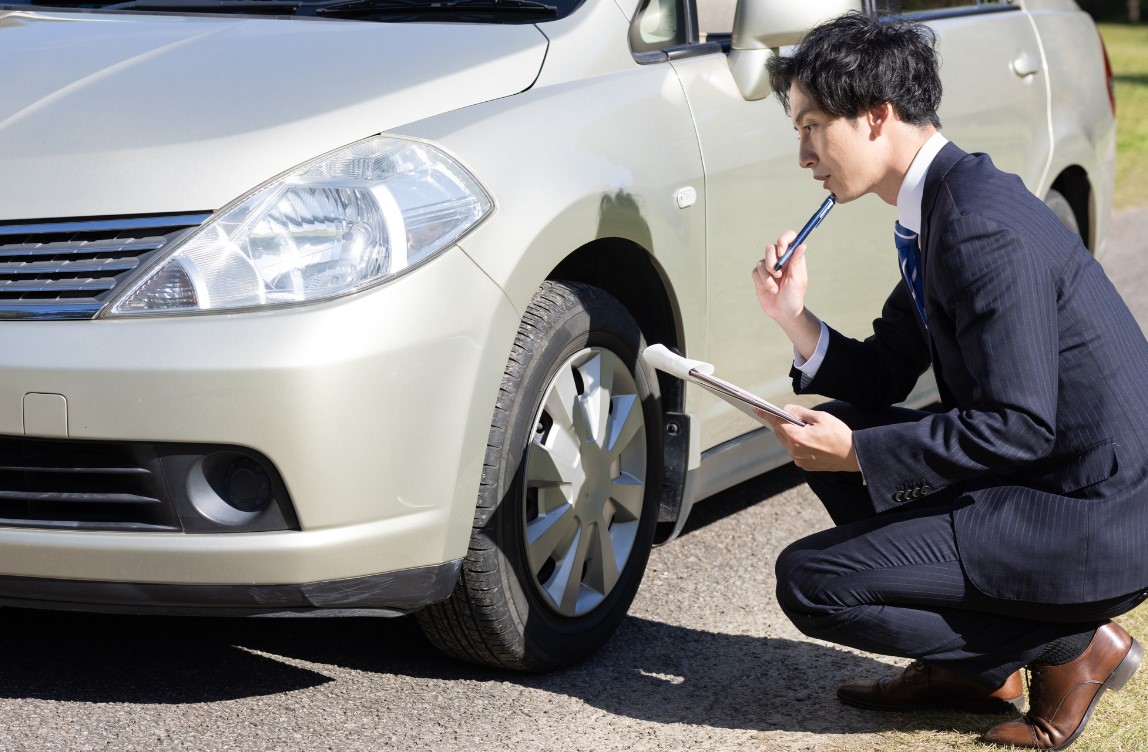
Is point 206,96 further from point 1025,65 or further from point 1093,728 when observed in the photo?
point 1025,65

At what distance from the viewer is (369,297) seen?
2412 millimetres

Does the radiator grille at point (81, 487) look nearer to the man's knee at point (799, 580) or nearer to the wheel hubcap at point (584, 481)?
the wheel hubcap at point (584, 481)

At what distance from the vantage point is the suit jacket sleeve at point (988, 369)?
7.90 feet

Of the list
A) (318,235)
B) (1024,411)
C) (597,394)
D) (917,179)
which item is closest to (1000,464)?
(1024,411)

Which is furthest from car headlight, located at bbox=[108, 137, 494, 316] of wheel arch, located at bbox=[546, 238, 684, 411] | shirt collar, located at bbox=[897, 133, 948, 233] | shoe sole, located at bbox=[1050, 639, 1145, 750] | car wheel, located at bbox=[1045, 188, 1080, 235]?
car wheel, located at bbox=[1045, 188, 1080, 235]

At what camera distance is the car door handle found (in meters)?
4.33

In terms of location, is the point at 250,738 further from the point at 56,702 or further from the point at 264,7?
→ the point at 264,7

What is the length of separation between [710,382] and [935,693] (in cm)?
81

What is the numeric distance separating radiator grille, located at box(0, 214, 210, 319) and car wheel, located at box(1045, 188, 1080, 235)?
3089 millimetres

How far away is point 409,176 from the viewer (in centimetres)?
255

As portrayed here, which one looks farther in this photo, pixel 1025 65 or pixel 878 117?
pixel 1025 65

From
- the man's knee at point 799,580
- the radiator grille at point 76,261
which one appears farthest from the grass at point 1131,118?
the radiator grille at point 76,261

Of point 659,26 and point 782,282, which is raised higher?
point 659,26

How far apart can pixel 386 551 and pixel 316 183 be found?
633 mm
